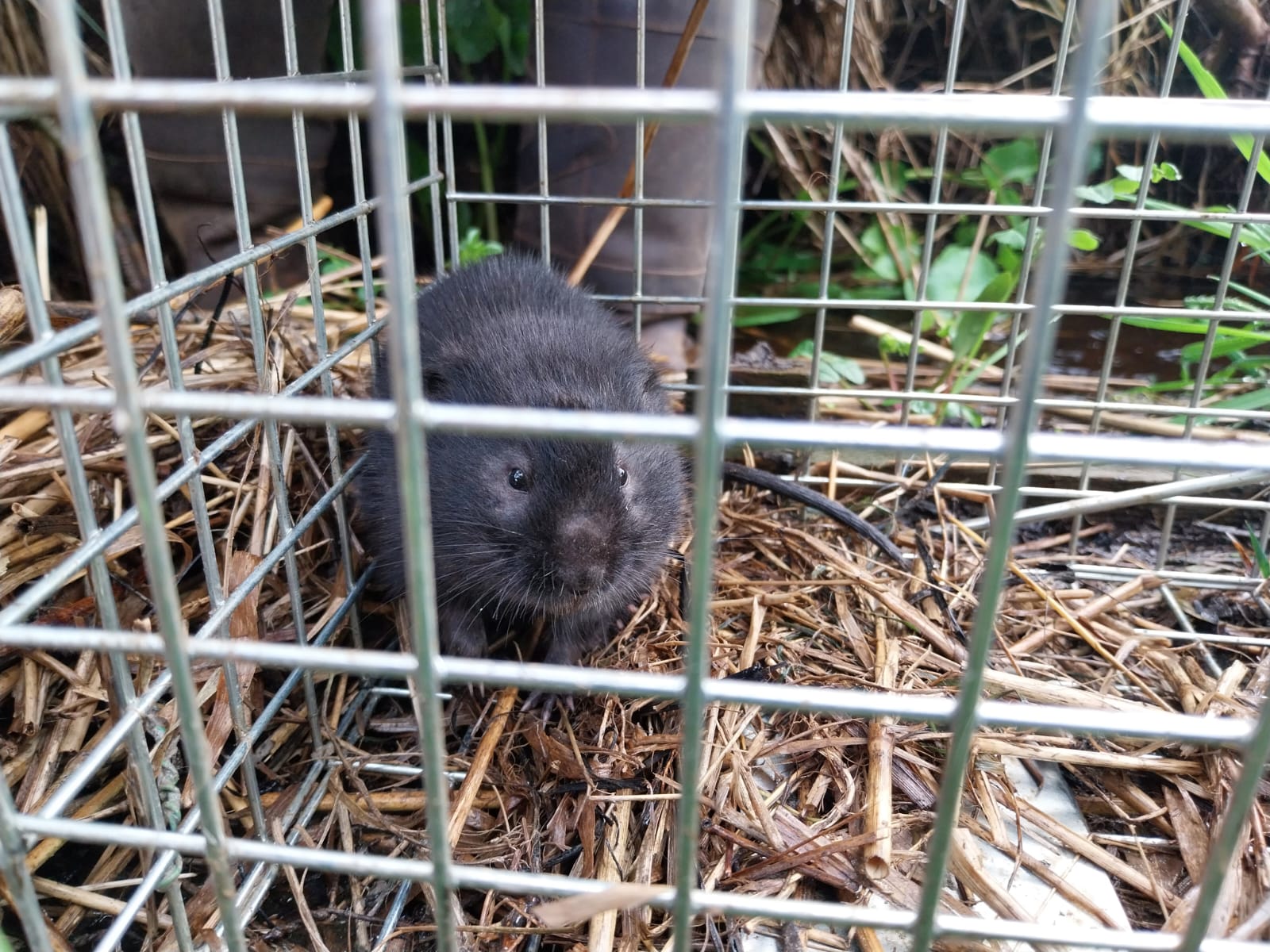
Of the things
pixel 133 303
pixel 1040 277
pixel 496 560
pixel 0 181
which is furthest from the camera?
pixel 496 560

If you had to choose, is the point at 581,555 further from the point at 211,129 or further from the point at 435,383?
the point at 211,129

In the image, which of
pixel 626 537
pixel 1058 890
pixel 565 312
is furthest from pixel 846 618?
pixel 565 312

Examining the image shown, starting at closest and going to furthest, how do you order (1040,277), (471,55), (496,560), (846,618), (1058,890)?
(1040,277) < (1058,890) < (496,560) < (846,618) < (471,55)

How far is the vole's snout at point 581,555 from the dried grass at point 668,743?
0.36 metres

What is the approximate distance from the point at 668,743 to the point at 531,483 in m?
0.68

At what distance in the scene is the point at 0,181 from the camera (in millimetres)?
1175

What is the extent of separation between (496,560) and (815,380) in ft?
4.50

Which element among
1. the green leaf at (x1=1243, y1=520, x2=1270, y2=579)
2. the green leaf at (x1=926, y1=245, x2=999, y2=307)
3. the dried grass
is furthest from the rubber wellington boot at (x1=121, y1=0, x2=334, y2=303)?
the green leaf at (x1=1243, y1=520, x2=1270, y2=579)

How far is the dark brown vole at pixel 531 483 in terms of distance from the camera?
2148 mm

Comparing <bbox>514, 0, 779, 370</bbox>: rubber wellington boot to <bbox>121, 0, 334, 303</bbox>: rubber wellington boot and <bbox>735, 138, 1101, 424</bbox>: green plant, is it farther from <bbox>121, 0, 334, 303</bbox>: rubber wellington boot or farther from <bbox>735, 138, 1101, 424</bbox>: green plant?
<bbox>121, 0, 334, 303</bbox>: rubber wellington boot

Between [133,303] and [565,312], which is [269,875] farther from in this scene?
[565,312]

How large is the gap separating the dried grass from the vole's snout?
36 centimetres

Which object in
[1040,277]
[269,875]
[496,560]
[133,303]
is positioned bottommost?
[269,875]

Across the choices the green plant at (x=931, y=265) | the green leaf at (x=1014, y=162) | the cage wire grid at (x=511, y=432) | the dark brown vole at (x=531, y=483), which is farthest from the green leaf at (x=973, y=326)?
the cage wire grid at (x=511, y=432)
